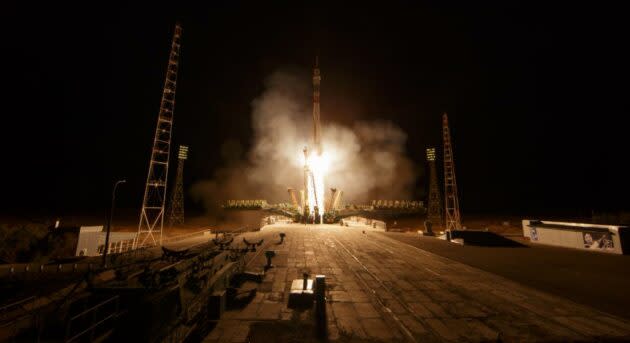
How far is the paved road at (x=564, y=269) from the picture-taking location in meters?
10.5

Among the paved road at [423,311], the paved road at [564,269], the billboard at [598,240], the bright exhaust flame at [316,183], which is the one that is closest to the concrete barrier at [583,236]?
the billboard at [598,240]

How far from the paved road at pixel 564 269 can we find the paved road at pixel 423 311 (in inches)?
42.2

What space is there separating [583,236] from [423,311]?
22239 mm

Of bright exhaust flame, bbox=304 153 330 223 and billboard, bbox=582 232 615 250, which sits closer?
billboard, bbox=582 232 615 250

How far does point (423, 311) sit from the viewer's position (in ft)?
29.6

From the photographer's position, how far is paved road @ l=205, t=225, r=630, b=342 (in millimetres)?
7453

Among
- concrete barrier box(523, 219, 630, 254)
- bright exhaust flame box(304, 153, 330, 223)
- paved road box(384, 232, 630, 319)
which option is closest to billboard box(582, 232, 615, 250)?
concrete barrier box(523, 219, 630, 254)

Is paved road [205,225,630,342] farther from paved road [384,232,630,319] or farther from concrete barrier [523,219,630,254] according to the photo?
concrete barrier [523,219,630,254]

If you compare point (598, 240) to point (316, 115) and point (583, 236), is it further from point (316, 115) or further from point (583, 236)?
point (316, 115)

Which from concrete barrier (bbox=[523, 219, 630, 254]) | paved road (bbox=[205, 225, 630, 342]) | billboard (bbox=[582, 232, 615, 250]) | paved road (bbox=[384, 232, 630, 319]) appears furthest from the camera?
billboard (bbox=[582, 232, 615, 250])

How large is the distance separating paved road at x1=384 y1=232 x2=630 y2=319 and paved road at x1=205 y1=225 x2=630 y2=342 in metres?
1.07

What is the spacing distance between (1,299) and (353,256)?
21.3 metres

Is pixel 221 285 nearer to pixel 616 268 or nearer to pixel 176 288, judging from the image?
pixel 176 288

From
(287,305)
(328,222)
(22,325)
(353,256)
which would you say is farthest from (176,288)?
(328,222)
